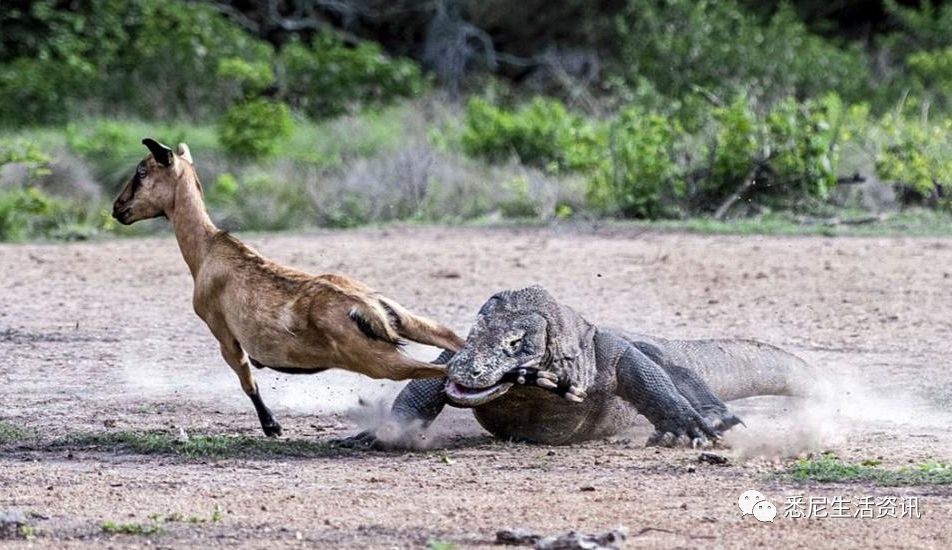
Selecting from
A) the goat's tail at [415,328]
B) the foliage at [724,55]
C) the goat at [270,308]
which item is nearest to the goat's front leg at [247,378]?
the goat at [270,308]

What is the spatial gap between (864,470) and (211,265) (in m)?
3.02

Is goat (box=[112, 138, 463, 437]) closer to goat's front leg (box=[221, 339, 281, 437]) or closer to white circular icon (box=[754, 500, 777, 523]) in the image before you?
goat's front leg (box=[221, 339, 281, 437])

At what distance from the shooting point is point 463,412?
30.1 ft

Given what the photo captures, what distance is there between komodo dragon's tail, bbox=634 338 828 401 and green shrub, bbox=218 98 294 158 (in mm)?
12328

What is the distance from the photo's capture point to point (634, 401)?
27.1 feet

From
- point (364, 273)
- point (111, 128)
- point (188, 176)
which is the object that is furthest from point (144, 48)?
point (188, 176)

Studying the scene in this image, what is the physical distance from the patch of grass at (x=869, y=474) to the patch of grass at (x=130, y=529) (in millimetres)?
2627

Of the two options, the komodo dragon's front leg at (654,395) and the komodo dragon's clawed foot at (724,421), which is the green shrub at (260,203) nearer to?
the komodo dragon's front leg at (654,395)

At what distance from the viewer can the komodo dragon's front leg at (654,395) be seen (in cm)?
809

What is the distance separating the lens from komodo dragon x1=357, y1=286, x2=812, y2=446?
7.61 m

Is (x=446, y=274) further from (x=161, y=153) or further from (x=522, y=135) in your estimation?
(x=522, y=135)

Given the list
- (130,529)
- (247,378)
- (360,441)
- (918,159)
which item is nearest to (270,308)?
(247,378)

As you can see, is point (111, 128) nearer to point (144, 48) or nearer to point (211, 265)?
point (144, 48)

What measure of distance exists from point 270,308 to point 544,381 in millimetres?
1232
